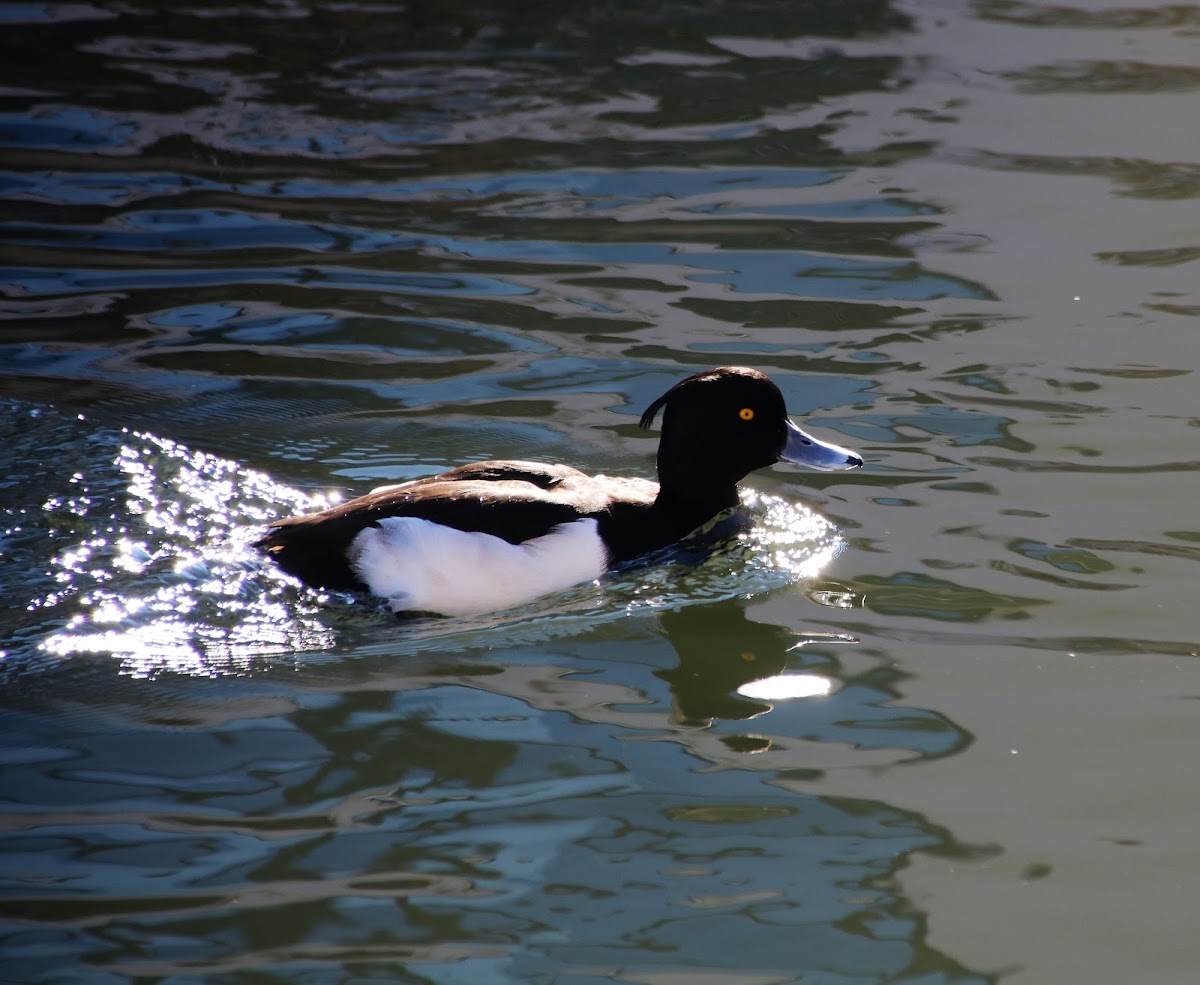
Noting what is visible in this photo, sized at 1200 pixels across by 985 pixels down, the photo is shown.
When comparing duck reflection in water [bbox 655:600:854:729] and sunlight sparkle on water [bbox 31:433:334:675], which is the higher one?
sunlight sparkle on water [bbox 31:433:334:675]

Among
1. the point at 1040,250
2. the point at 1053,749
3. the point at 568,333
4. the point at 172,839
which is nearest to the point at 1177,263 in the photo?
the point at 1040,250

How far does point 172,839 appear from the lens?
4605 millimetres

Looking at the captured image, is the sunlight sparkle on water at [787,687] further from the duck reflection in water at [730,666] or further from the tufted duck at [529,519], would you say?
the tufted duck at [529,519]

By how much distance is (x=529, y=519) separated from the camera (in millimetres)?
6133

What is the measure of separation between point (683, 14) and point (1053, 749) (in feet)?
34.4

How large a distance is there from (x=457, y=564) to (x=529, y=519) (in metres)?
0.33

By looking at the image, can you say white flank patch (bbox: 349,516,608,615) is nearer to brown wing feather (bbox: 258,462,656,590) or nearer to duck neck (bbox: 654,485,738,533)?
brown wing feather (bbox: 258,462,656,590)

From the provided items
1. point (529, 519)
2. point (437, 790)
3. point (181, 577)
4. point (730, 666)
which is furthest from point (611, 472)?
point (437, 790)

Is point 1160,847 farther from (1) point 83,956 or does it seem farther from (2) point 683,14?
(2) point 683,14

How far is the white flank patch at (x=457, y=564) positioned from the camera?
6.03m

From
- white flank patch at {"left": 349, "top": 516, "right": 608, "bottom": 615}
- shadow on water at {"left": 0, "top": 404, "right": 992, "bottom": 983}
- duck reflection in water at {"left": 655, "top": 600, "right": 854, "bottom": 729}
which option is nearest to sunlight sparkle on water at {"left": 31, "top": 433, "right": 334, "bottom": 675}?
shadow on water at {"left": 0, "top": 404, "right": 992, "bottom": 983}

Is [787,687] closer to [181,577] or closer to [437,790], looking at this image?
[437,790]

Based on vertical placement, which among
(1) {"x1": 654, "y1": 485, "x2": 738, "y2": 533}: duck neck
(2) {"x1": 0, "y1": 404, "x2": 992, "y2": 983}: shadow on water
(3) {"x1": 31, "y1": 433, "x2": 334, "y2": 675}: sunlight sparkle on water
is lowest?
(2) {"x1": 0, "y1": 404, "x2": 992, "y2": 983}: shadow on water

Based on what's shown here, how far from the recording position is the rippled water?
4.39 m
